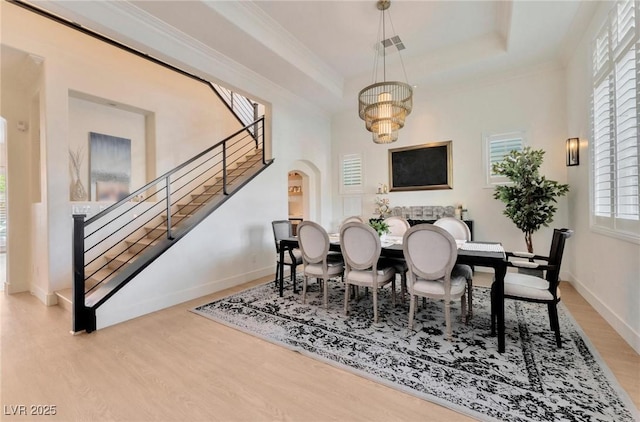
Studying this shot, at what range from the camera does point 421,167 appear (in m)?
5.81

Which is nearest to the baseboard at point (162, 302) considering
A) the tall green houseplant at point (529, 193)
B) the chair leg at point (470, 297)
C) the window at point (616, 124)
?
the chair leg at point (470, 297)

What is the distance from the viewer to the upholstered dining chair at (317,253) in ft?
11.1

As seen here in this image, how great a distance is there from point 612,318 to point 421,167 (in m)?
3.71

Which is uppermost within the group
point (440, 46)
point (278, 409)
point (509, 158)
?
point (440, 46)

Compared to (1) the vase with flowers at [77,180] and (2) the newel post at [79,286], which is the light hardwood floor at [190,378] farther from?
(1) the vase with flowers at [77,180]

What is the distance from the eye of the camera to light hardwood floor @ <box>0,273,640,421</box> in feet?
5.73

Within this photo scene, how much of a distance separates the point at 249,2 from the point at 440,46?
10.8 feet

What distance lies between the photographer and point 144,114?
16.5 ft

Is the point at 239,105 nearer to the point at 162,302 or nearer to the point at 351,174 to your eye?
the point at 351,174

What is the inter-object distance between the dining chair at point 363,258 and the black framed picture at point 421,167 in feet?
10.1

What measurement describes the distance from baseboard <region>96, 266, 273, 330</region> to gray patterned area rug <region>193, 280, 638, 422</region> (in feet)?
1.45

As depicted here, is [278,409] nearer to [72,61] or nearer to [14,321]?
[14,321]

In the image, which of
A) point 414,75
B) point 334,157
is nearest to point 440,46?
point 414,75

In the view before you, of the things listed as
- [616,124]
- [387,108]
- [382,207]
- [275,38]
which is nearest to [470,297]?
[616,124]
